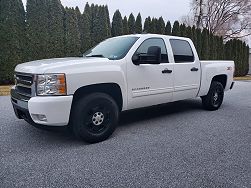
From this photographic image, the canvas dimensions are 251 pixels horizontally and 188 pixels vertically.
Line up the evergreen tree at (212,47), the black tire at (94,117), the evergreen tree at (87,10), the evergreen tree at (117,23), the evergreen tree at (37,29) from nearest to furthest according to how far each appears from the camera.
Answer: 1. the black tire at (94,117)
2. the evergreen tree at (37,29)
3. the evergreen tree at (87,10)
4. the evergreen tree at (117,23)
5. the evergreen tree at (212,47)

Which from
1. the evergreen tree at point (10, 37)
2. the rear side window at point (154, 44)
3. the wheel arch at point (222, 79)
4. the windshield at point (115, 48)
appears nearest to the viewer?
the windshield at point (115, 48)

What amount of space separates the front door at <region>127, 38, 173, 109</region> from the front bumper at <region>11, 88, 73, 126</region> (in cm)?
128

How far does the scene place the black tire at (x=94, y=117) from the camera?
12.9 feet

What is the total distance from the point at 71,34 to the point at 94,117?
1061 centimetres

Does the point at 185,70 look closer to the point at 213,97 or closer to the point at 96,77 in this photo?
the point at 213,97

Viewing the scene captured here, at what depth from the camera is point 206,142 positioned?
4266mm

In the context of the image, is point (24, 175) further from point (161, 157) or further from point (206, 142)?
point (206, 142)

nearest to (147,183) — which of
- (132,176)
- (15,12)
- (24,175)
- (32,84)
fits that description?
(132,176)

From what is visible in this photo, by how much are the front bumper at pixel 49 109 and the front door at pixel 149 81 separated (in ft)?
4.20

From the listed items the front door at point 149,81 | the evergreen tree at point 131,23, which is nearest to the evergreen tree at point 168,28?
the evergreen tree at point 131,23

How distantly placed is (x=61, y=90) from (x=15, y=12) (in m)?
9.77

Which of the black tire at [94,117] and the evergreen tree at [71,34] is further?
the evergreen tree at [71,34]

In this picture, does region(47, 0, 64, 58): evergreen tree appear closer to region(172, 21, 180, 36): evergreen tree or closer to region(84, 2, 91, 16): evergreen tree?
region(84, 2, 91, 16): evergreen tree

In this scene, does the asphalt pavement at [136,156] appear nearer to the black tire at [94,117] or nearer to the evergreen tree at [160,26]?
the black tire at [94,117]
